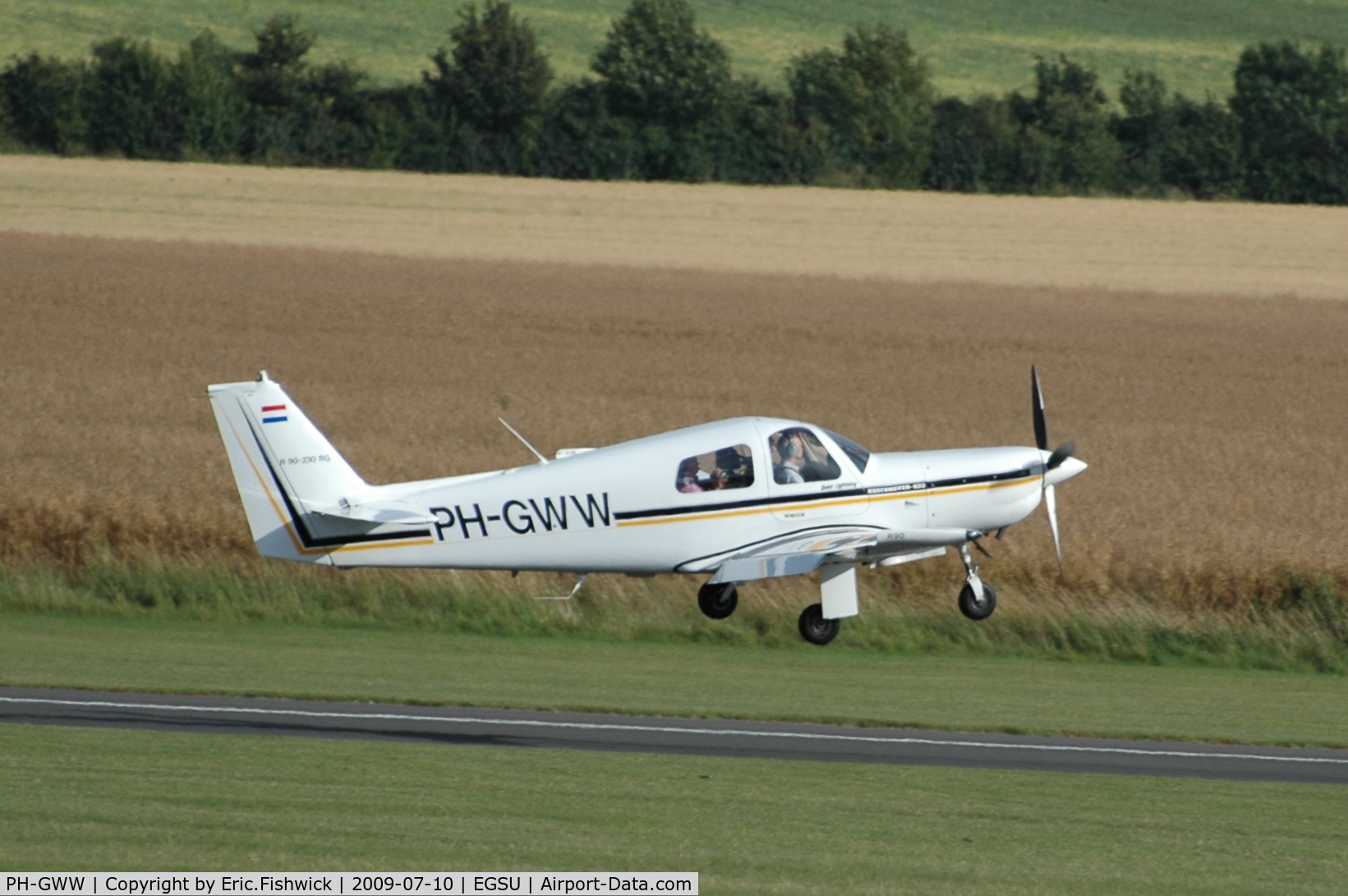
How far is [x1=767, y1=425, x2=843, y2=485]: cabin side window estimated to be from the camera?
1734 centimetres

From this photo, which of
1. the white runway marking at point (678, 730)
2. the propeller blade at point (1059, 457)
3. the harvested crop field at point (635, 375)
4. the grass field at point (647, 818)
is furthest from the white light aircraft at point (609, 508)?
the harvested crop field at point (635, 375)

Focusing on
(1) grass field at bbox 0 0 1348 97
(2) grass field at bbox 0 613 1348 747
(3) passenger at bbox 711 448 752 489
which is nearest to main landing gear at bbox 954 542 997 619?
(3) passenger at bbox 711 448 752 489

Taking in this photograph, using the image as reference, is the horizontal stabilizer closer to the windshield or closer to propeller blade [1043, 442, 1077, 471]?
the windshield

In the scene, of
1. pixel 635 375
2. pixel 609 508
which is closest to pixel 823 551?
pixel 609 508

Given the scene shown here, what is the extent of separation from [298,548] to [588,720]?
3626mm

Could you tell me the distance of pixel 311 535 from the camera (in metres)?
17.3

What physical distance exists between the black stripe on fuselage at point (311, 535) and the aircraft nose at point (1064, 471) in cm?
659

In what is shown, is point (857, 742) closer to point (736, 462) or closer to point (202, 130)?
point (736, 462)

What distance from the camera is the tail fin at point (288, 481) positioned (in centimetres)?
1727

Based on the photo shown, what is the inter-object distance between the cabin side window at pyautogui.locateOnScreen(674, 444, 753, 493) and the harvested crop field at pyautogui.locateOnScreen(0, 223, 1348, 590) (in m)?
11.7

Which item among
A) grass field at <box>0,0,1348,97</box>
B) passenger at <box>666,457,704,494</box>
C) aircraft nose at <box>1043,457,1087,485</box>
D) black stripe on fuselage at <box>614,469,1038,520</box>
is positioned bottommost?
aircraft nose at <box>1043,457,1087,485</box>

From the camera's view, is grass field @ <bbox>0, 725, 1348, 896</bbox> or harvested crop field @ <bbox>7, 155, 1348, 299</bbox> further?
harvested crop field @ <bbox>7, 155, 1348, 299</bbox>
